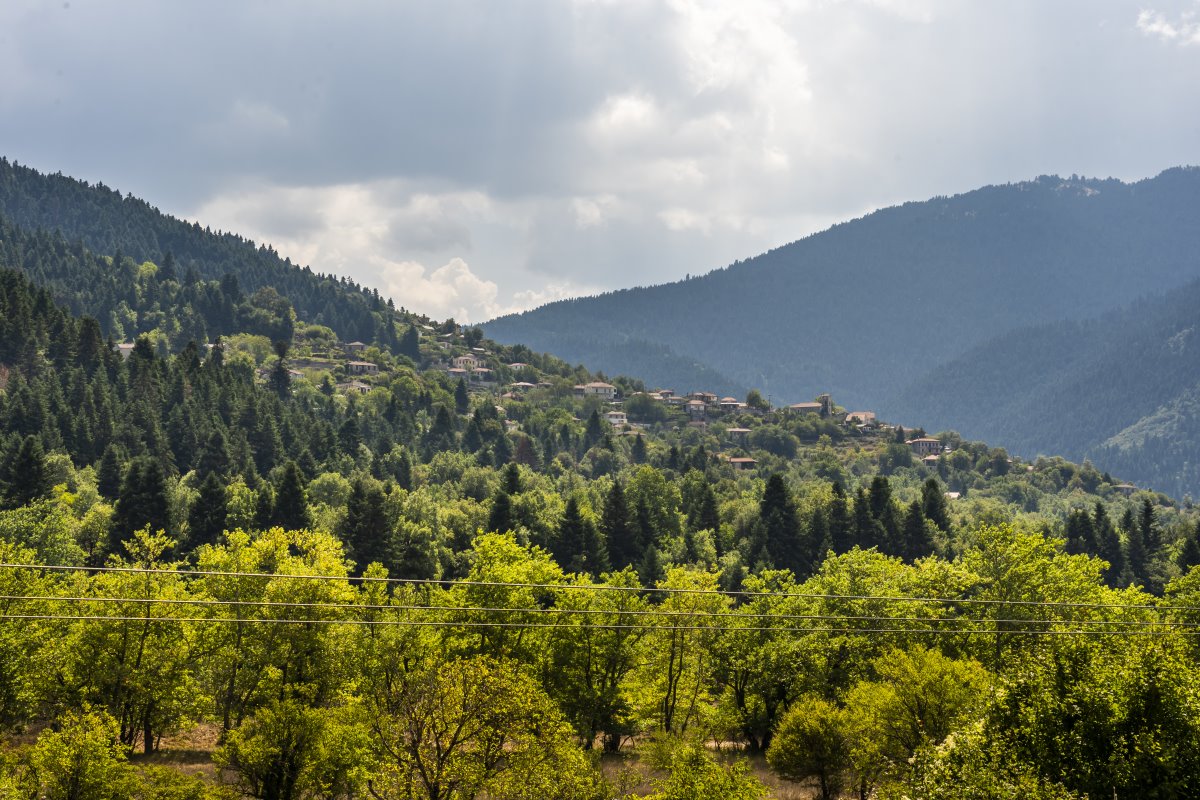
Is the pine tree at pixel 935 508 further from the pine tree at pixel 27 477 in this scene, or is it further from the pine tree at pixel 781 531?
the pine tree at pixel 27 477

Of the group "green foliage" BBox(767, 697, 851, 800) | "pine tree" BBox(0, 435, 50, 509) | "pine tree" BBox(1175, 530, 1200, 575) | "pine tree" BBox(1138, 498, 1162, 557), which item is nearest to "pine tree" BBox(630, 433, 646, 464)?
"pine tree" BBox(1138, 498, 1162, 557)

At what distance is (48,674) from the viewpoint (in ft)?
150

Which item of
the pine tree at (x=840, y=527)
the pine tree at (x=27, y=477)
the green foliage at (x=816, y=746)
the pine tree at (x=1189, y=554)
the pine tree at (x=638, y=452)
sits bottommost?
the green foliage at (x=816, y=746)

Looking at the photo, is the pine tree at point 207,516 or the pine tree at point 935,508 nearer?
the pine tree at point 207,516

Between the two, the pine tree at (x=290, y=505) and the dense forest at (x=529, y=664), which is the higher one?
the pine tree at (x=290, y=505)

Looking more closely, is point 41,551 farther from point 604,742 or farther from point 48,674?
point 604,742

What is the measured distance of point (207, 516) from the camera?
8769 centimetres

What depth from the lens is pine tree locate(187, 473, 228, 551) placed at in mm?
87250

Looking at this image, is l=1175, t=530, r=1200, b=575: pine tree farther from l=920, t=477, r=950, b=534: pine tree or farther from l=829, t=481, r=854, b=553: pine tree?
l=829, t=481, r=854, b=553: pine tree

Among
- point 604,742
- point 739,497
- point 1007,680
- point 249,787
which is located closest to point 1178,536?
point 739,497

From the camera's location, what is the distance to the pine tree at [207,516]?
87250 millimetres

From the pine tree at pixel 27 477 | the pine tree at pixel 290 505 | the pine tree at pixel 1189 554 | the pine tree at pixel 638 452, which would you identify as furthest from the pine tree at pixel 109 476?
the pine tree at pixel 638 452

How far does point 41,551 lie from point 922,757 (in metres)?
65.5

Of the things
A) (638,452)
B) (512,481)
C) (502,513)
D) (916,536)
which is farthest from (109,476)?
(638,452)
